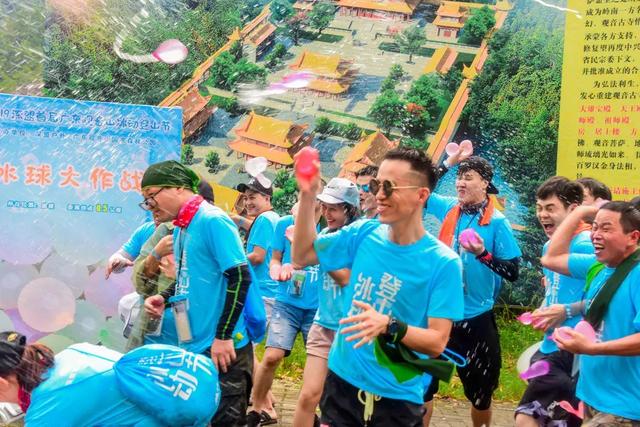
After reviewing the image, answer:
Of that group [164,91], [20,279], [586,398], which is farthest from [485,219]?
[164,91]

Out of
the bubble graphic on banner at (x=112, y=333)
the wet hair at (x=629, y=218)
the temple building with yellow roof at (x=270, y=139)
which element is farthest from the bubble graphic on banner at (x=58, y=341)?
the wet hair at (x=629, y=218)

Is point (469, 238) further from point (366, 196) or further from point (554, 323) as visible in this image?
point (366, 196)

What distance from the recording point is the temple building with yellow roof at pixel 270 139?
9.30 metres

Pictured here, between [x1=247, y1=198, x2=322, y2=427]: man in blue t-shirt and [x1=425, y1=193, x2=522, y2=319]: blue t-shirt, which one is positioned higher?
[x1=425, y1=193, x2=522, y2=319]: blue t-shirt

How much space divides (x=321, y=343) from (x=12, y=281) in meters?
2.84

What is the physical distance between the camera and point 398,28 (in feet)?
30.9

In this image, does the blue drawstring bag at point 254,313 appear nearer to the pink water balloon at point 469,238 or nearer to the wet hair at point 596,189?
the pink water balloon at point 469,238

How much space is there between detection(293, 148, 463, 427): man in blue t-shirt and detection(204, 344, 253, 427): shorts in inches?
35.5

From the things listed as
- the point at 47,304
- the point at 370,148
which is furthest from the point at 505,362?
the point at 47,304

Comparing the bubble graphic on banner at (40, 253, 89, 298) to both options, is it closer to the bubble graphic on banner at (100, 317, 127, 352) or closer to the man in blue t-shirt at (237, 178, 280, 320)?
the bubble graphic on banner at (100, 317, 127, 352)

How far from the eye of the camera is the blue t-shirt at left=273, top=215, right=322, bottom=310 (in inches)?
251

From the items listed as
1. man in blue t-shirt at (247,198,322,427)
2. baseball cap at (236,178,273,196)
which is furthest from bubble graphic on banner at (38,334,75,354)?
baseball cap at (236,178,273,196)

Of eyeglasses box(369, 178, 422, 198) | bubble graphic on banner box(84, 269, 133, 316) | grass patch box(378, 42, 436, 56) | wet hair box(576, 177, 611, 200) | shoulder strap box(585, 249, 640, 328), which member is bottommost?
bubble graphic on banner box(84, 269, 133, 316)

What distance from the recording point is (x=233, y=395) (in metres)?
4.64
